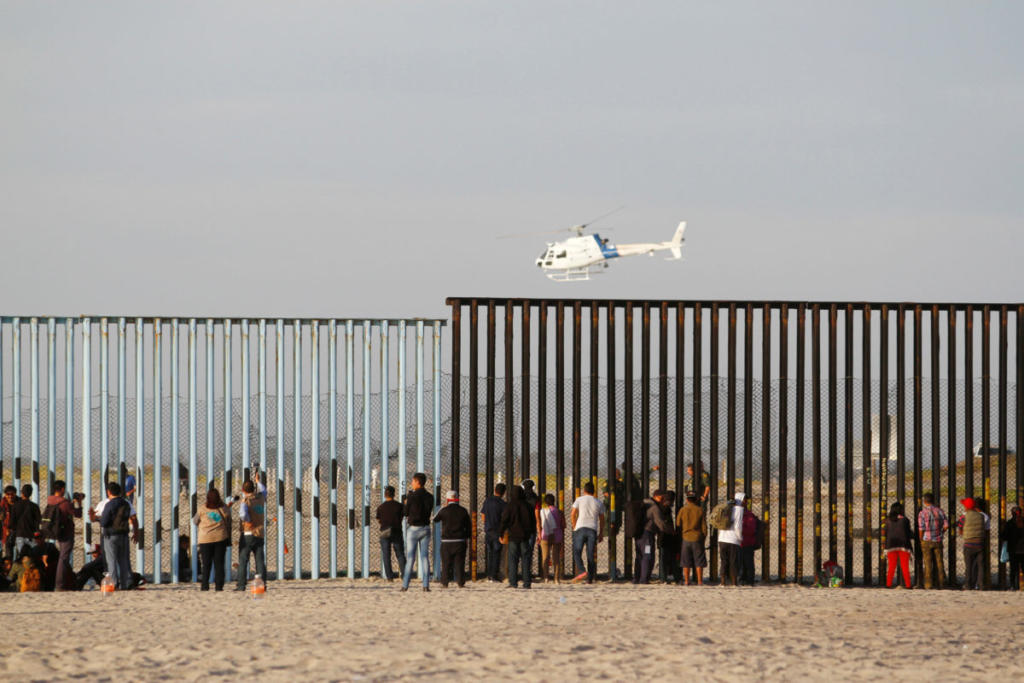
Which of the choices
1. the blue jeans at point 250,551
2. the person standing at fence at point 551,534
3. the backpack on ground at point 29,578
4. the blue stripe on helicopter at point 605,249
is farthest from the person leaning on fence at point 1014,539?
the blue stripe on helicopter at point 605,249

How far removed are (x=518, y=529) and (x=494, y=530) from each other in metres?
0.39

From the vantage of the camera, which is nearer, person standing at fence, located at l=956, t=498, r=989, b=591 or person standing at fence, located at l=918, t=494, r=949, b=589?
person standing at fence, located at l=956, t=498, r=989, b=591

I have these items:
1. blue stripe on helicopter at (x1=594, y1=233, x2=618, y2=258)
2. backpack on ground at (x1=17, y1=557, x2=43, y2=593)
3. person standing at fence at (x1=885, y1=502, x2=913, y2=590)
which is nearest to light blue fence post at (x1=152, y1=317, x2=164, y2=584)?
backpack on ground at (x1=17, y1=557, x2=43, y2=593)

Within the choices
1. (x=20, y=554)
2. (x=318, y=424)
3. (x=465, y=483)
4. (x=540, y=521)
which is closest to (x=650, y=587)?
(x=540, y=521)

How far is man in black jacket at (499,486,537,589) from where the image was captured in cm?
1745

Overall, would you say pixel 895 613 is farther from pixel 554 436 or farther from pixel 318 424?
pixel 318 424

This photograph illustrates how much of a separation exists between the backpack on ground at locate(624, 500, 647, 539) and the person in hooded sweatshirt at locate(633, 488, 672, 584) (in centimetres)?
4

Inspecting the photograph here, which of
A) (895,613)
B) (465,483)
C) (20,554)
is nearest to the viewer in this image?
(895,613)

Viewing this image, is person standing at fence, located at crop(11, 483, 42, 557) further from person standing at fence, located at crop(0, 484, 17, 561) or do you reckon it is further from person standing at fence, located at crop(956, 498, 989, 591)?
person standing at fence, located at crop(956, 498, 989, 591)

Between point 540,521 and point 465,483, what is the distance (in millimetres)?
17317

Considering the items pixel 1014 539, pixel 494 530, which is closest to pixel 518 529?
pixel 494 530

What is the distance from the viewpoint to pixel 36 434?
1781 centimetres

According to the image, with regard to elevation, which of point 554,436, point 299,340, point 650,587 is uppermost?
point 299,340

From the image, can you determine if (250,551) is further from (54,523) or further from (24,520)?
(24,520)
